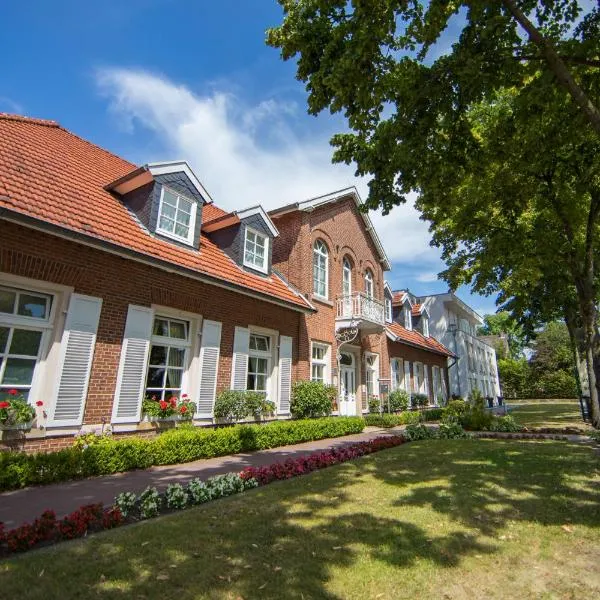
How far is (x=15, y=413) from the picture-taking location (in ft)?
21.3

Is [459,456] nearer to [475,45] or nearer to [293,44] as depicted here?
[475,45]

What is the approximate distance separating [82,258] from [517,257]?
12.2 meters

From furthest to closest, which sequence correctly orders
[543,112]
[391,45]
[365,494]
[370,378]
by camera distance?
[370,378] → [543,112] → [391,45] → [365,494]

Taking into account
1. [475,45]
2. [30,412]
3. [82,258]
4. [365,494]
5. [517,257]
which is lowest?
[365,494]

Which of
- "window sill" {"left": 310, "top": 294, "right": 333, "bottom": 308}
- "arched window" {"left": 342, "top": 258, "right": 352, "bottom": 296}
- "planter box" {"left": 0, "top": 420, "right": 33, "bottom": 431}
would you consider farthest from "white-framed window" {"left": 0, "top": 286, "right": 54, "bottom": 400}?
"arched window" {"left": 342, "top": 258, "right": 352, "bottom": 296}

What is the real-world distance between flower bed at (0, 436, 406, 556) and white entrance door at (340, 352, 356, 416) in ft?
30.5

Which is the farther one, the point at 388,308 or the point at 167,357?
the point at 388,308

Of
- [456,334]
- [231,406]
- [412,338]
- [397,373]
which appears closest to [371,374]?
[397,373]

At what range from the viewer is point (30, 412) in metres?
6.66

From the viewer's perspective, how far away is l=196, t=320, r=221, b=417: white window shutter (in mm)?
9750

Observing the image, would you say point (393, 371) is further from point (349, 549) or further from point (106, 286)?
point (349, 549)

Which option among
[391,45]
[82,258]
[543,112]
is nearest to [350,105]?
[391,45]

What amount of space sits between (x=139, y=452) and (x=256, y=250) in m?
7.43

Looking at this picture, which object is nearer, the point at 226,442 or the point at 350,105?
the point at 350,105
